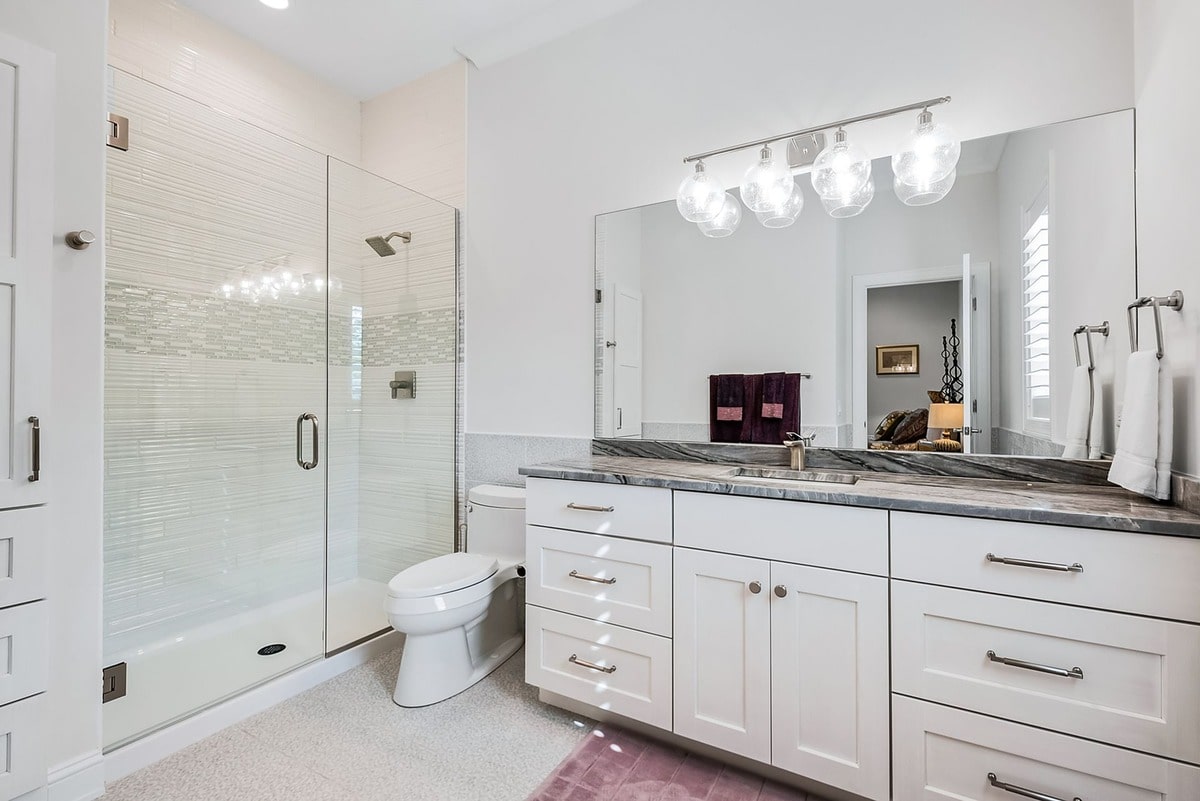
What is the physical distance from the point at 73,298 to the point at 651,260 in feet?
5.98

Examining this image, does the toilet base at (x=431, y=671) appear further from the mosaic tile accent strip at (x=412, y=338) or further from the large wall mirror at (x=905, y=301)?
the mosaic tile accent strip at (x=412, y=338)

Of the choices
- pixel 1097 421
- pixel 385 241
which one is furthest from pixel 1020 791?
pixel 385 241

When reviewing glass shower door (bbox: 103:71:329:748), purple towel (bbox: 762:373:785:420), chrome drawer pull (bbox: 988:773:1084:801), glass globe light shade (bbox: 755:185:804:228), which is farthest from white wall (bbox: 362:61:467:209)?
chrome drawer pull (bbox: 988:773:1084:801)

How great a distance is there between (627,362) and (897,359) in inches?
38.9

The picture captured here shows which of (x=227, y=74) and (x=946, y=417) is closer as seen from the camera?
(x=946, y=417)

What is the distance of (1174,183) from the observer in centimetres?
129

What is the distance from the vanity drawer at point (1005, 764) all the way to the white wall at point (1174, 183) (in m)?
0.64

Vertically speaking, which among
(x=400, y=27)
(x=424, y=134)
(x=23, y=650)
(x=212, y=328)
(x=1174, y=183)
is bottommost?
(x=23, y=650)

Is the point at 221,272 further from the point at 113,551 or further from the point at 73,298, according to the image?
the point at 113,551

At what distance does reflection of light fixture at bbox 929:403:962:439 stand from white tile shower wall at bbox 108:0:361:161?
2.86 meters

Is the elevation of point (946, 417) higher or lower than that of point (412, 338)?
lower

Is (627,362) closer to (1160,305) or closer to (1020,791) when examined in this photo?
(1160,305)

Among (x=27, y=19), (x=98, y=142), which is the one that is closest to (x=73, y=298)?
(x=98, y=142)

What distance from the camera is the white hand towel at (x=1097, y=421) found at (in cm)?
153
